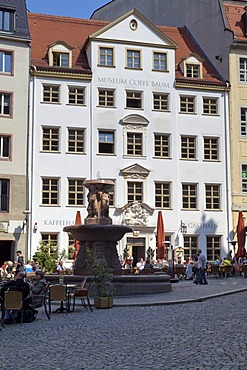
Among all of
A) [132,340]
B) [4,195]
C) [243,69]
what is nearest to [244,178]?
[243,69]

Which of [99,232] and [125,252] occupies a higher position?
[99,232]

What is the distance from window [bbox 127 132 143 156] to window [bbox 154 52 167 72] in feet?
15.0

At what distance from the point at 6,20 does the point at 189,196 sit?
1504 centimetres

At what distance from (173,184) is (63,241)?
7.59 metres

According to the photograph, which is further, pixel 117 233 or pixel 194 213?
pixel 194 213

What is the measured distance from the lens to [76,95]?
3819 centimetres

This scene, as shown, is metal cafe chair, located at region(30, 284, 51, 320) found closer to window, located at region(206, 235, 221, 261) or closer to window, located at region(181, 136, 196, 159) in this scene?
window, located at region(206, 235, 221, 261)

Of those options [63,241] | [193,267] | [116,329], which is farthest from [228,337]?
[63,241]

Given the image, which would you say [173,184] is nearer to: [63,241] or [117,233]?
[63,241]

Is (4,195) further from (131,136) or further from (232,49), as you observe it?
(232,49)

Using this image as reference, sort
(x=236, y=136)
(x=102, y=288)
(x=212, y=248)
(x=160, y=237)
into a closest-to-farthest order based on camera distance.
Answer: (x=102, y=288) → (x=160, y=237) → (x=212, y=248) → (x=236, y=136)

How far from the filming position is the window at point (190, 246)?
38688mm

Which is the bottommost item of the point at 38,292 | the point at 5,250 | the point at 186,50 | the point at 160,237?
the point at 38,292

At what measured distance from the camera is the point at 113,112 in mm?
38531
